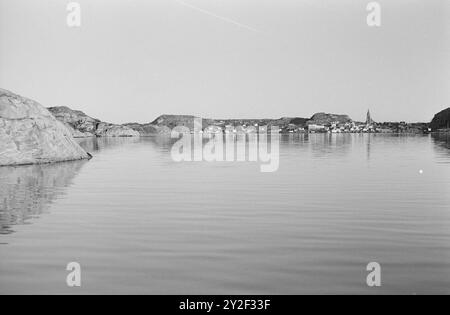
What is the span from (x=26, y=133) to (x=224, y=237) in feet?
96.1

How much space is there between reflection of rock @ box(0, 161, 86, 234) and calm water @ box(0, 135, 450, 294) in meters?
0.08

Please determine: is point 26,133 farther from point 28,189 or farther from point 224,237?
point 224,237

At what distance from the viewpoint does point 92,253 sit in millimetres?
13297

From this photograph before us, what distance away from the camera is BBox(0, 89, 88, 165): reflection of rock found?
39575 mm

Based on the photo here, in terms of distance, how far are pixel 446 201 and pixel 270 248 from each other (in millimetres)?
11882

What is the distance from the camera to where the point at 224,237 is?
1517 centimetres

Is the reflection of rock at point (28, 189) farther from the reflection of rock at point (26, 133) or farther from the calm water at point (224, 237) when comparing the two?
the reflection of rock at point (26, 133)

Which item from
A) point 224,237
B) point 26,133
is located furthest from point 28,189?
point 26,133

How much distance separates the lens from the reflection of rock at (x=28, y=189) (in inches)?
736

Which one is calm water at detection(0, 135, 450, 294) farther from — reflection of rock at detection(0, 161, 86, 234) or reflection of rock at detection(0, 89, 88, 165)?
reflection of rock at detection(0, 89, 88, 165)

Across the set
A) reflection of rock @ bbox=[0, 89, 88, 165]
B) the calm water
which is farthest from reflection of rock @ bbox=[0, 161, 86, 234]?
reflection of rock @ bbox=[0, 89, 88, 165]

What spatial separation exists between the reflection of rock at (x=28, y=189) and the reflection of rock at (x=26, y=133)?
65.2 inches

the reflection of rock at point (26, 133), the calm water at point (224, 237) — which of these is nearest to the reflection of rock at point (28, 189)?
the calm water at point (224, 237)
